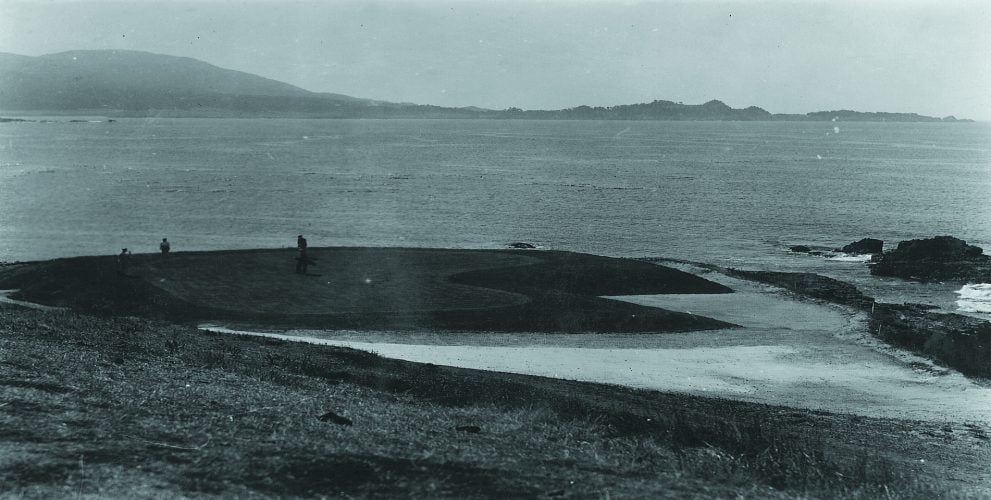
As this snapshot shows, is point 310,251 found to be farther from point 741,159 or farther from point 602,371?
point 741,159

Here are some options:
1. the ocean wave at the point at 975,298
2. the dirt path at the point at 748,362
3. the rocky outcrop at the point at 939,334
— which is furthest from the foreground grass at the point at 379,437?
the ocean wave at the point at 975,298

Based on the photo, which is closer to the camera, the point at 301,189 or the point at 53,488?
the point at 53,488

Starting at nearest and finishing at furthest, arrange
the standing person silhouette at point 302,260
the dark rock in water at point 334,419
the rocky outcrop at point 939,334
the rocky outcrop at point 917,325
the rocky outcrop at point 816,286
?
1. the dark rock in water at point 334,419
2. the rocky outcrop at point 939,334
3. the rocky outcrop at point 917,325
4. the standing person silhouette at point 302,260
5. the rocky outcrop at point 816,286

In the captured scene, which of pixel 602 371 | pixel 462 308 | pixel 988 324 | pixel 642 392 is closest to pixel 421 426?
pixel 642 392

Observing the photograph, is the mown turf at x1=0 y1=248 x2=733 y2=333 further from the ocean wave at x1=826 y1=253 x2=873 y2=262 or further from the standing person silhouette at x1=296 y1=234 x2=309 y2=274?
the ocean wave at x1=826 y1=253 x2=873 y2=262

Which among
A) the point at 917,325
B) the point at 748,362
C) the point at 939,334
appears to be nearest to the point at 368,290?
the point at 748,362

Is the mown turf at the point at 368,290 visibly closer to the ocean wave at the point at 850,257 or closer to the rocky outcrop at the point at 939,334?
the rocky outcrop at the point at 939,334

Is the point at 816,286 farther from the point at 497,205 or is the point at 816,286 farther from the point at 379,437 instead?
the point at 497,205
